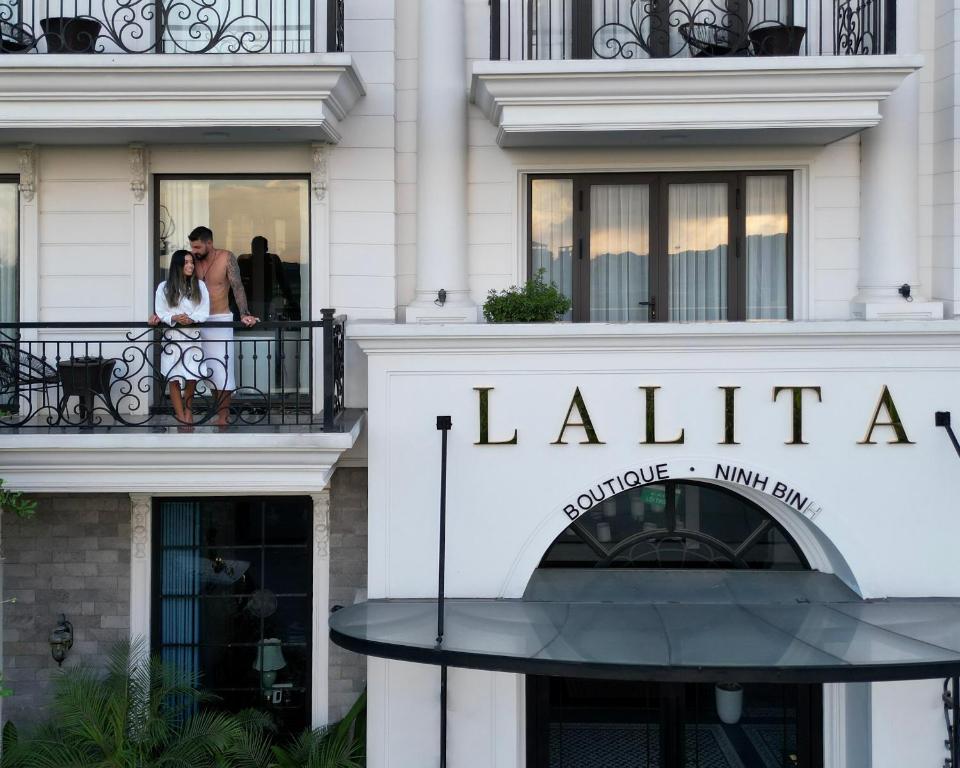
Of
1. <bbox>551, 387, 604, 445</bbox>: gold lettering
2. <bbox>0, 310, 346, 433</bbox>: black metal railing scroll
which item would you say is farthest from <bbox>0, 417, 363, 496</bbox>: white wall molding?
<bbox>551, 387, 604, 445</bbox>: gold lettering

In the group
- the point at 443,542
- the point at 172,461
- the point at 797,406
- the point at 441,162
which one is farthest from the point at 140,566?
the point at 797,406

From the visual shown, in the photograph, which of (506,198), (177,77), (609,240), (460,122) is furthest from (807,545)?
(177,77)

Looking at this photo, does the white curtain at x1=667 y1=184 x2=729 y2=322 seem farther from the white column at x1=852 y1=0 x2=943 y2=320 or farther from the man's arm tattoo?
the man's arm tattoo

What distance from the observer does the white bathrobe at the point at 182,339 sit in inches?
376

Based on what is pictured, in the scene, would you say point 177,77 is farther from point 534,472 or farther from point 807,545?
point 807,545

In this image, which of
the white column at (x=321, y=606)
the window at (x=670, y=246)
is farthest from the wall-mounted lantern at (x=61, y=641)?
the window at (x=670, y=246)

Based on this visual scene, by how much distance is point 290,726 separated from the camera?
10703mm

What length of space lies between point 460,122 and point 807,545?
15.9 feet

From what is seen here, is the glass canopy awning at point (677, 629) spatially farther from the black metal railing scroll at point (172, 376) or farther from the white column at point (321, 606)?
the black metal railing scroll at point (172, 376)

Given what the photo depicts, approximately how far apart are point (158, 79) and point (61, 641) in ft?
16.6

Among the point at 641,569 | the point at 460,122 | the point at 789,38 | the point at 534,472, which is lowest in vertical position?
the point at 641,569

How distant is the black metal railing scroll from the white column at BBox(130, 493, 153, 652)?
843 millimetres

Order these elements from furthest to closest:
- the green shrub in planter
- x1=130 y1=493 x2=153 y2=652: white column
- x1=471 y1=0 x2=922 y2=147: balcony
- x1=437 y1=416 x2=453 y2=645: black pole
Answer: x1=130 y1=493 x2=153 y2=652: white column
the green shrub in planter
x1=471 y1=0 x2=922 y2=147: balcony
x1=437 y1=416 x2=453 y2=645: black pole

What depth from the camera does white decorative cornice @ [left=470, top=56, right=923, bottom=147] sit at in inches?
377
